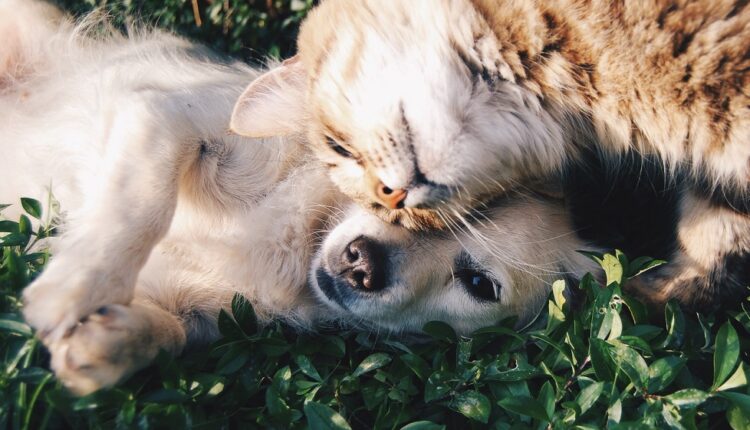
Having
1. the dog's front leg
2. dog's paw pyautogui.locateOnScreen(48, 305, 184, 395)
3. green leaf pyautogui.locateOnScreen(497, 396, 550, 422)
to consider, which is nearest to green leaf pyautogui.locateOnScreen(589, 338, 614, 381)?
green leaf pyautogui.locateOnScreen(497, 396, 550, 422)

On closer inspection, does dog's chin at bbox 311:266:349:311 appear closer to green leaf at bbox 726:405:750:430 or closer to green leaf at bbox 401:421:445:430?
green leaf at bbox 401:421:445:430

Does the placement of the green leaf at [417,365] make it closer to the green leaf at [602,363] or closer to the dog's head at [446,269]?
the dog's head at [446,269]

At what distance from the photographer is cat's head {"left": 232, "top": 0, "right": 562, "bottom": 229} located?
2.23 m

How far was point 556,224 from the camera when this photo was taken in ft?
9.37

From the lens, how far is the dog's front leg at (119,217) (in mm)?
2162

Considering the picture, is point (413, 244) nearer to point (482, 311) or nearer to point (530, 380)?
point (482, 311)

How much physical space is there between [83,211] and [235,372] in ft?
2.57

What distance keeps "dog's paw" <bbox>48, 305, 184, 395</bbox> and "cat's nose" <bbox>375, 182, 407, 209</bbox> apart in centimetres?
85

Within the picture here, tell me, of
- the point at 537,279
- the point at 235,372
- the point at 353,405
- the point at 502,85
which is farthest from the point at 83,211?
the point at 537,279

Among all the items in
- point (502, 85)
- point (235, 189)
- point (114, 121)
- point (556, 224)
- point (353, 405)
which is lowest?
point (353, 405)

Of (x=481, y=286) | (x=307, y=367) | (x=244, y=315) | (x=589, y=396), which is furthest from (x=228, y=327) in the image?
(x=589, y=396)

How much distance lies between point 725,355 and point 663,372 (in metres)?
0.20

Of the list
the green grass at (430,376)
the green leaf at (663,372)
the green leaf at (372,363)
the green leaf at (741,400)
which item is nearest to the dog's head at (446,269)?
the green grass at (430,376)

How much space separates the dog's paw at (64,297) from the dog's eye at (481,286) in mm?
1269
